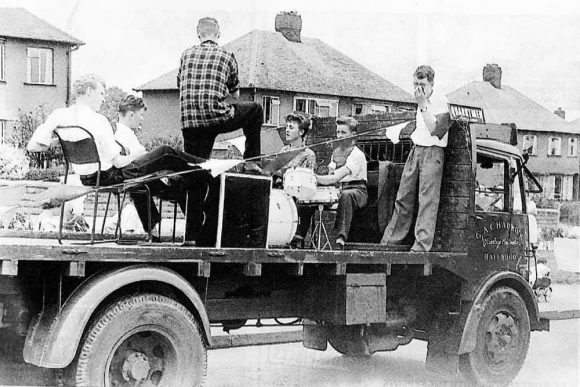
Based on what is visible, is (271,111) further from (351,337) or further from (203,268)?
(203,268)

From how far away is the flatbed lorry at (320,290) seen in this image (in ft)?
17.1

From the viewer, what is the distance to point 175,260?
552cm

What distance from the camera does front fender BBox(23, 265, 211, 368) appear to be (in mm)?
5031

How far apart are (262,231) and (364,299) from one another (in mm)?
1201

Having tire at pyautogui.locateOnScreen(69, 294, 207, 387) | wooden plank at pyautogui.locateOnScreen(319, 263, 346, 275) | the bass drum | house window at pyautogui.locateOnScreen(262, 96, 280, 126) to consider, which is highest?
house window at pyautogui.locateOnScreen(262, 96, 280, 126)

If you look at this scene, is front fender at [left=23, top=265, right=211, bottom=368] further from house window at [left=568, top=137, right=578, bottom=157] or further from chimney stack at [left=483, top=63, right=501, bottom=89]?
house window at [left=568, top=137, right=578, bottom=157]

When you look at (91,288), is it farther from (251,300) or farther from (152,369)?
(251,300)

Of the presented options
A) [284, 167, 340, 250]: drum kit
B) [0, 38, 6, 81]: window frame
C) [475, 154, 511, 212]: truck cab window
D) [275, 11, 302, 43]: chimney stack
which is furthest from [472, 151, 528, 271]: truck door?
[275, 11, 302, 43]: chimney stack

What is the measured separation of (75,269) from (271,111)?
31255 mm

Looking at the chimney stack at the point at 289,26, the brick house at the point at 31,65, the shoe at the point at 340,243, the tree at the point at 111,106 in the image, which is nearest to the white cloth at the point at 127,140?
the tree at the point at 111,106

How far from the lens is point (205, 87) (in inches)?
267

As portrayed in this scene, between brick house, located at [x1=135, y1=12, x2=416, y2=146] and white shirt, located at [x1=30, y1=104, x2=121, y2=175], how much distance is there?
21.7 m

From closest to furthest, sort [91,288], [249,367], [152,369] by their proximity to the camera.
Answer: [91,288]
[152,369]
[249,367]

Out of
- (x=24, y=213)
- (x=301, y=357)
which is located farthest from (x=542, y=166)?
→ (x=301, y=357)
